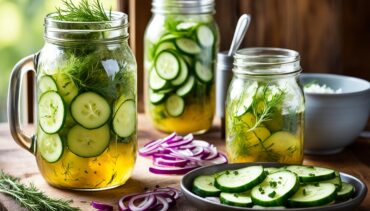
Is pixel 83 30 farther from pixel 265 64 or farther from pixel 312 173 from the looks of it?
pixel 312 173

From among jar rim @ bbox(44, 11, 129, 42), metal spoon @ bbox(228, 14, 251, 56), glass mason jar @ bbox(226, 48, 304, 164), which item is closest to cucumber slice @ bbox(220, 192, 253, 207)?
glass mason jar @ bbox(226, 48, 304, 164)

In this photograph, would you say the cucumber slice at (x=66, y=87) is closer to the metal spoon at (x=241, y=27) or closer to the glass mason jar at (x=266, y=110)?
the glass mason jar at (x=266, y=110)

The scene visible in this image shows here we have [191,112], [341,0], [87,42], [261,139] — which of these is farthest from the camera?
[341,0]

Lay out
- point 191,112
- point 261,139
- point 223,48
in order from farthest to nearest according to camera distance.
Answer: point 223,48 < point 191,112 < point 261,139

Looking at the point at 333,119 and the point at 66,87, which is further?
Answer: the point at 333,119

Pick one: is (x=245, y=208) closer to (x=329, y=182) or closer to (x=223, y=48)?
(x=329, y=182)

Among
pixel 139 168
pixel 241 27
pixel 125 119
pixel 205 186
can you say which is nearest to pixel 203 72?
pixel 241 27

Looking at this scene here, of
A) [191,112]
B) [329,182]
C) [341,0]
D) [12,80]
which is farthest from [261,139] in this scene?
[341,0]
